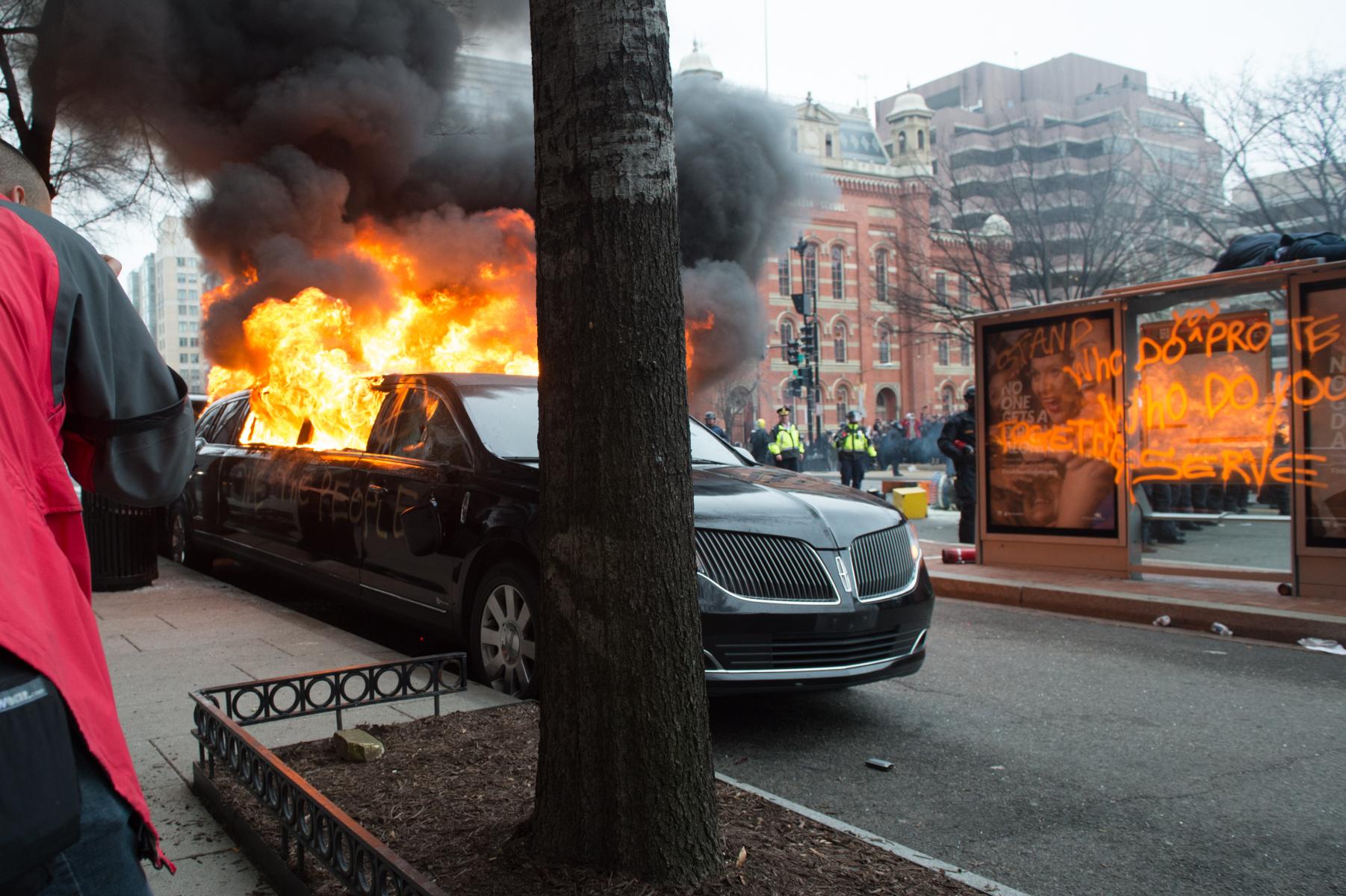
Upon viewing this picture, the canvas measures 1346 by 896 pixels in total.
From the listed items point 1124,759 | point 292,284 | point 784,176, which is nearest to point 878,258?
point 784,176

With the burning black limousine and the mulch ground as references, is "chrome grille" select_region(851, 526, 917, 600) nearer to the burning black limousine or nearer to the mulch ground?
the burning black limousine

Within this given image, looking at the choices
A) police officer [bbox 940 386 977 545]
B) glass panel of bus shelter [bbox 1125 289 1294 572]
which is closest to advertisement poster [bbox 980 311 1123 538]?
glass panel of bus shelter [bbox 1125 289 1294 572]

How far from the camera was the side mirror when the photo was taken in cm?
547

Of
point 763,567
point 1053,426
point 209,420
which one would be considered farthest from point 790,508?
point 209,420

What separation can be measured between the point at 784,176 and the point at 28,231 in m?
15.3

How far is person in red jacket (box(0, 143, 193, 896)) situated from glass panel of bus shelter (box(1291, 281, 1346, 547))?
7.84 meters

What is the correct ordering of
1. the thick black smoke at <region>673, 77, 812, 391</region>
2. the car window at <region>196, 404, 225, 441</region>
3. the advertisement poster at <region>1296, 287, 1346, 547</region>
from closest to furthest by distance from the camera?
the advertisement poster at <region>1296, 287, 1346, 547</region>
the car window at <region>196, 404, 225, 441</region>
the thick black smoke at <region>673, 77, 812, 391</region>

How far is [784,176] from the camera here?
16078mm

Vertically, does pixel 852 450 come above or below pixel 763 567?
above

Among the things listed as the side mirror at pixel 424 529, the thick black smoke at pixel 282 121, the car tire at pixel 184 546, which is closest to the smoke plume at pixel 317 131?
the thick black smoke at pixel 282 121

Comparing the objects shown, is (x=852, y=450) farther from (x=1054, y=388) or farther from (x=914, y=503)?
(x=1054, y=388)

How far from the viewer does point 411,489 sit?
5.80m

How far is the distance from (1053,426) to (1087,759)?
5244 millimetres

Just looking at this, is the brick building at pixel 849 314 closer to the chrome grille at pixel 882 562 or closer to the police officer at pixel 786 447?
the police officer at pixel 786 447
